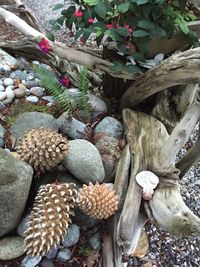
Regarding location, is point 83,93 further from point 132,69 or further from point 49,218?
point 49,218

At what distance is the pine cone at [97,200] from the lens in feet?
5.14

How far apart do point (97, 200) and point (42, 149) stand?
32 cm

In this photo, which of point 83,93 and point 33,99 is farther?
point 33,99

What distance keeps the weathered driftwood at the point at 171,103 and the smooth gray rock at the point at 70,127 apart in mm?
432

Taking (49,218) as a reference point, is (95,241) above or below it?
below

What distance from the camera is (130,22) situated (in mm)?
1842

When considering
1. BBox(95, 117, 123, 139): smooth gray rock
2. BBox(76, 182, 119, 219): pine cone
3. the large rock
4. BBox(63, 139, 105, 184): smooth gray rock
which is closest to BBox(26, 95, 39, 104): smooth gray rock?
BBox(95, 117, 123, 139): smooth gray rock

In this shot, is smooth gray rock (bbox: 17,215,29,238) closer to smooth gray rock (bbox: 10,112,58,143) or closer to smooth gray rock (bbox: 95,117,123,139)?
smooth gray rock (bbox: 10,112,58,143)

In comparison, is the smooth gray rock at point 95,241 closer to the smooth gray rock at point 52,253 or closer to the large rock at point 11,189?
the smooth gray rock at point 52,253

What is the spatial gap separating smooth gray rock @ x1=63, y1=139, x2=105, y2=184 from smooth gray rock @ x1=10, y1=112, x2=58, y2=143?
23 centimetres

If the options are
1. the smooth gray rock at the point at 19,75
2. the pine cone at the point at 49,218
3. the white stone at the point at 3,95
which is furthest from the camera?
the smooth gray rock at the point at 19,75

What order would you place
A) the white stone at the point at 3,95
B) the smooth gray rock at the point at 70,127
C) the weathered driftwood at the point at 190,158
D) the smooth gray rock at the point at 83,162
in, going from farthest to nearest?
1. the white stone at the point at 3,95
2. the smooth gray rock at the point at 70,127
3. the weathered driftwood at the point at 190,158
4. the smooth gray rock at the point at 83,162

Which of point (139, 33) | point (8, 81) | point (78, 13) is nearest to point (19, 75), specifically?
point (8, 81)

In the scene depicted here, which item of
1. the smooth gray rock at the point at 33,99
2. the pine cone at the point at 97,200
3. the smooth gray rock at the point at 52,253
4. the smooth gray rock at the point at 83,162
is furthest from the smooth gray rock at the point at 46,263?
the smooth gray rock at the point at 33,99
